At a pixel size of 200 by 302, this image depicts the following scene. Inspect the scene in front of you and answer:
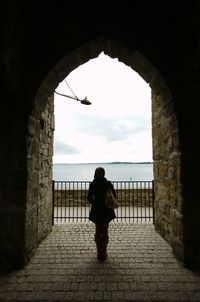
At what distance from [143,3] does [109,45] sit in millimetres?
903

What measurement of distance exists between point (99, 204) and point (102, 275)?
1.22m

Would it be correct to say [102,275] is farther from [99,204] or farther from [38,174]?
[38,174]

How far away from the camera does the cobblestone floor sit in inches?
132

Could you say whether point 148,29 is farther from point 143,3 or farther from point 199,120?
point 199,120

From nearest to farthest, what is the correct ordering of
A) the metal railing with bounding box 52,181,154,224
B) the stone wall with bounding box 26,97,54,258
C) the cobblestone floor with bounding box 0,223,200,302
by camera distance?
the cobblestone floor with bounding box 0,223,200,302, the stone wall with bounding box 26,97,54,258, the metal railing with bounding box 52,181,154,224

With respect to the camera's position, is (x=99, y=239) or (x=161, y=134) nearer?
(x=99, y=239)

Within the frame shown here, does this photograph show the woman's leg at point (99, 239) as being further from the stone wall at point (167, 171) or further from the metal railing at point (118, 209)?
the metal railing at point (118, 209)

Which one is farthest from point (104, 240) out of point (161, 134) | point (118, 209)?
point (118, 209)

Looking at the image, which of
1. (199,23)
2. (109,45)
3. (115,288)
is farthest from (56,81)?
(115,288)

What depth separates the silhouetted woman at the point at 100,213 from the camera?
4.76 meters

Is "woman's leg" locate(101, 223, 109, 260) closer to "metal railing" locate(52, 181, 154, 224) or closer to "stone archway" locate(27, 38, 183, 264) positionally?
"stone archway" locate(27, 38, 183, 264)

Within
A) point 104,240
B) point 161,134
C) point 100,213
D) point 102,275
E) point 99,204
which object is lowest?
point 102,275

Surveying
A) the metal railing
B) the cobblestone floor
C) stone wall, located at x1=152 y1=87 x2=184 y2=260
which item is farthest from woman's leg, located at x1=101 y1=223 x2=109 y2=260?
the metal railing

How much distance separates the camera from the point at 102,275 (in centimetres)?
398
